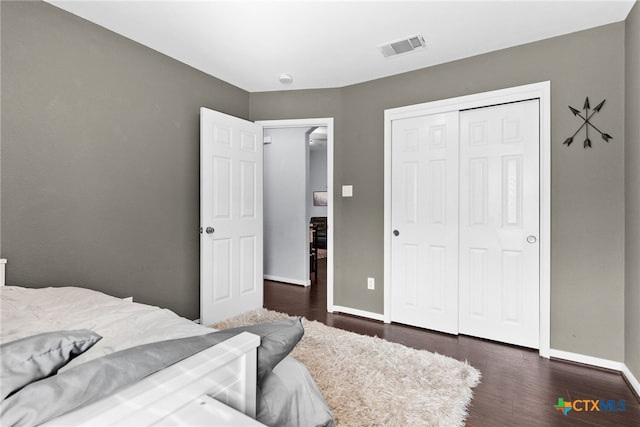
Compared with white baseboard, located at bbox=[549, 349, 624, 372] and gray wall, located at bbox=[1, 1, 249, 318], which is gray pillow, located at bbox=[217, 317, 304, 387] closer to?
gray wall, located at bbox=[1, 1, 249, 318]

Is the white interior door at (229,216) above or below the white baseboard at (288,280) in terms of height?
above

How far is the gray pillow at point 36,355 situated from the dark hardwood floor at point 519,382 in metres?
1.85

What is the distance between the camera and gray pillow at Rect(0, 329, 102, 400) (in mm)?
615

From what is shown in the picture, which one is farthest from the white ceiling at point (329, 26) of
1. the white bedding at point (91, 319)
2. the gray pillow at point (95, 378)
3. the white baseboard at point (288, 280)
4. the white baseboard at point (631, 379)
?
the white baseboard at point (288, 280)

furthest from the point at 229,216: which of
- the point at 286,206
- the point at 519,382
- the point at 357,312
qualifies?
the point at 519,382

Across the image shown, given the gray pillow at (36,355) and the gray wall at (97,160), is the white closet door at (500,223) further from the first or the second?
the gray pillow at (36,355)

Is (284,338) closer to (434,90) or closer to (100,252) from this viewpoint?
(100,252)

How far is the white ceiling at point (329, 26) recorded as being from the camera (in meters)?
2.12

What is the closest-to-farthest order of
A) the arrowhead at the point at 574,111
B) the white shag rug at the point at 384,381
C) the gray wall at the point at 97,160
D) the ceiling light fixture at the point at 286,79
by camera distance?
the white shag rug at the point at 384,381
the gray wall at the point at 97,160
the arrowhead at the point at 574,111
the ceiling light fixture at the point at 286,79

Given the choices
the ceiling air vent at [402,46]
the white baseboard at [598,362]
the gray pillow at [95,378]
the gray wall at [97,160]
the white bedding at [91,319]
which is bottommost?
the white baseboard at [598,362]

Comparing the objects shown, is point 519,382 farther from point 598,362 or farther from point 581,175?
point 581,175

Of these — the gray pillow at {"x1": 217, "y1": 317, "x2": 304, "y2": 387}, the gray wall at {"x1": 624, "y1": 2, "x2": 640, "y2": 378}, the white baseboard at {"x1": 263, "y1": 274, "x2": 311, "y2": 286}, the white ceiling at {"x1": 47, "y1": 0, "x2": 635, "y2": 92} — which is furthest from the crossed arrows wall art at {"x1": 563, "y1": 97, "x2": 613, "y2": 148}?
the white baseboard at {"x1": 263, "y1": 274, "x2": 311, "y2": 286}

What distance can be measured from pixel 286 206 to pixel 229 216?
1832mm

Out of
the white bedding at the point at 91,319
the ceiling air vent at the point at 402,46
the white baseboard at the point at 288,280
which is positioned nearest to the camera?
the white bedding at the point at 91,319
